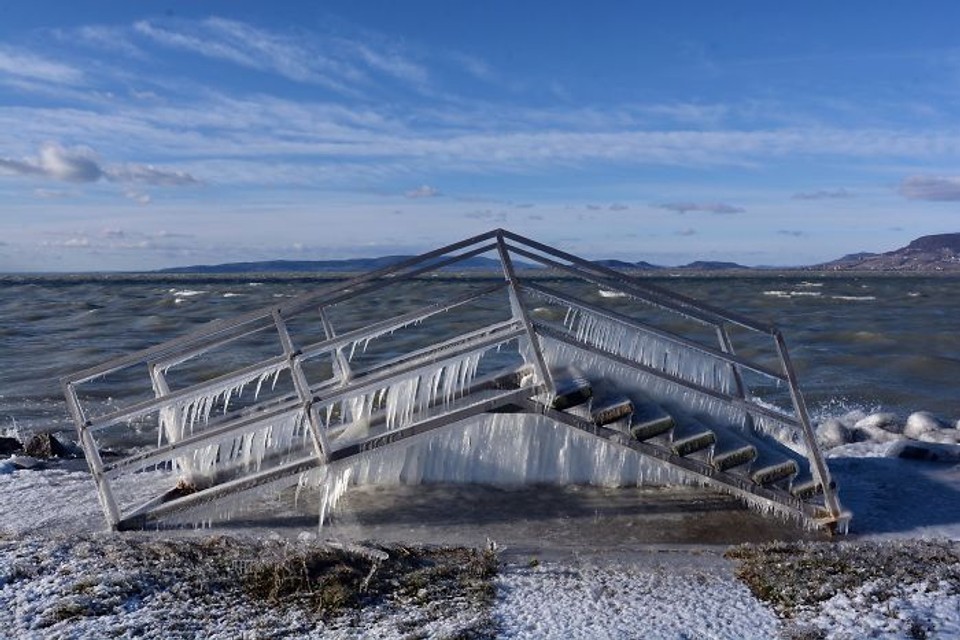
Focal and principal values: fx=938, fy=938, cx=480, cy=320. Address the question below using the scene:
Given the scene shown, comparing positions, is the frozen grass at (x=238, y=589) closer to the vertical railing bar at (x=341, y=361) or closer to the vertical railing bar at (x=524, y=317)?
the vertical railing bar at (x=524, y=317)

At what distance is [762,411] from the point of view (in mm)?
6438

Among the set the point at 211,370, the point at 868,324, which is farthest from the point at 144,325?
the point at 868,324

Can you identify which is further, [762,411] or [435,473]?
[435,473]

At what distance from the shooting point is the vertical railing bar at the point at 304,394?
6.27m

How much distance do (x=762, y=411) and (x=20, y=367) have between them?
18.2 metres

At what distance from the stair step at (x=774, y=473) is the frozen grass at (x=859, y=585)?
0.75 m

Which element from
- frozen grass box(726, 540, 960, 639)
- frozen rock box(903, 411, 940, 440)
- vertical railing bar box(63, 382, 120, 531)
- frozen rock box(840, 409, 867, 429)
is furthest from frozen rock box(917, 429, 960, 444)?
vertical railing bar box(63, 382, 120, 531)

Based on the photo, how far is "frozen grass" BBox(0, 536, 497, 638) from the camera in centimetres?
456

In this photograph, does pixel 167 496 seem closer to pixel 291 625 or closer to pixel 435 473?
pixel 435 473

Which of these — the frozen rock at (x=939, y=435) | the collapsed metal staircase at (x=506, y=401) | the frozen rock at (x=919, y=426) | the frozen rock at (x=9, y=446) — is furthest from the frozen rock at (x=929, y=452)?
the frozen rock at (x=9, y=446)

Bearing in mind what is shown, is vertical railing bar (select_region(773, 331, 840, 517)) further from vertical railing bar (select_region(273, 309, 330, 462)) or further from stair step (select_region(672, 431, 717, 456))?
vertical railing bar (select_region(273, 309, 330, 462))

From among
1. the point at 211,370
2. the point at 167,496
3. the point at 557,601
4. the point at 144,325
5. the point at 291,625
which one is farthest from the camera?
the point at 144,325

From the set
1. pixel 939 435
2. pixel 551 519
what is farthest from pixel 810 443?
pixel 939 435

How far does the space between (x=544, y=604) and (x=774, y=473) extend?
250cm
